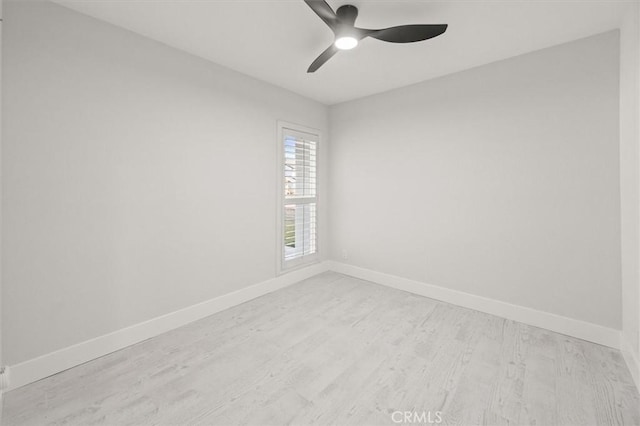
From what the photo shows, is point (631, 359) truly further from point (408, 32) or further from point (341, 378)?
point (408, 32)

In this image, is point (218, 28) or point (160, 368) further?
point (218, 28)

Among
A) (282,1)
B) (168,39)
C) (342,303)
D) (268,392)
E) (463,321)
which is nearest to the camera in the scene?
(268,392)

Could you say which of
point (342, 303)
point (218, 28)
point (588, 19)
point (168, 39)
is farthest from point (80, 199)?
point (588, 19)

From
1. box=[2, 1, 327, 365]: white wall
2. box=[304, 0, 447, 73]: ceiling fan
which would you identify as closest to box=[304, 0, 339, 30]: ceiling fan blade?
box=[304, 0, 447, 73]: ceiling fan

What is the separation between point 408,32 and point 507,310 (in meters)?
2.64

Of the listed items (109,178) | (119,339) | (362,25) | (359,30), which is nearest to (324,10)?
(359,30)

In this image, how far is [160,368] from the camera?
76.6 inches

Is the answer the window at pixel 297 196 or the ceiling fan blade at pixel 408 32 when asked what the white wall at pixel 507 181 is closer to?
the window at pixel 297 196

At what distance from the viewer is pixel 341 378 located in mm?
1847

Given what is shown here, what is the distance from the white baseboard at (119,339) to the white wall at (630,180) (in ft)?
10.3

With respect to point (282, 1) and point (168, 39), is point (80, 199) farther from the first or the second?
point (282, 1)

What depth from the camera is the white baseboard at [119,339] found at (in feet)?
5.90

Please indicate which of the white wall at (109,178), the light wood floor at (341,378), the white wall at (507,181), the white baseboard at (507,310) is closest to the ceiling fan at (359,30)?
the white wall at (507,181)

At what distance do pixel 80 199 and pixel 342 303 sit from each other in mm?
2494
